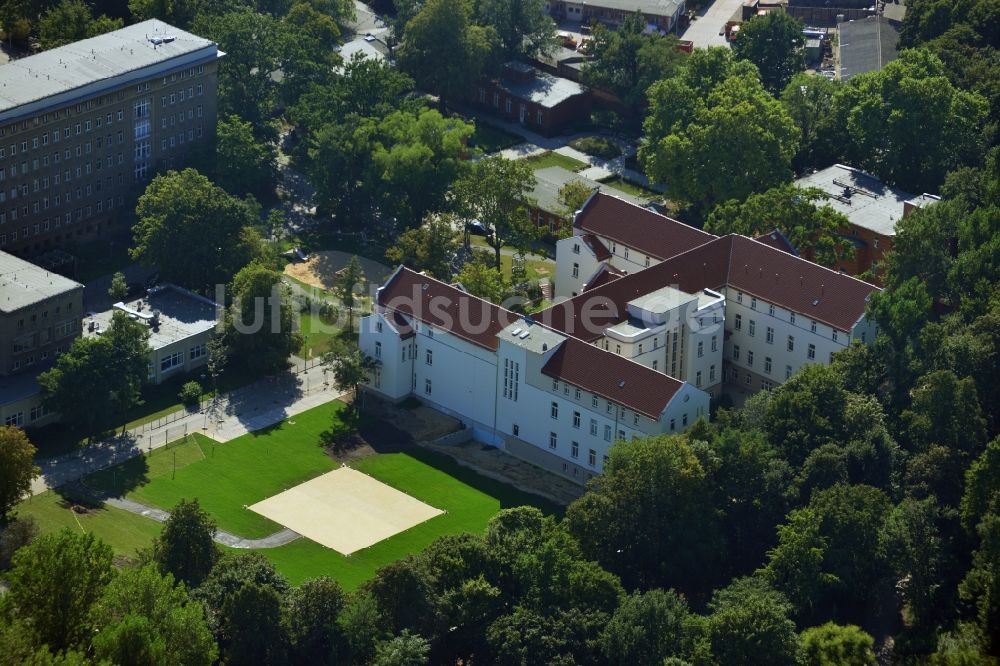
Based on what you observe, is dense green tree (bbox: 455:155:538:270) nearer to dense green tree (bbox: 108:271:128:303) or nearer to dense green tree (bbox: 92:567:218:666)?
dense green tree (bbox: 108:271:128:303)

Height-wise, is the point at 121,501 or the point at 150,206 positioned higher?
the point at 150,206

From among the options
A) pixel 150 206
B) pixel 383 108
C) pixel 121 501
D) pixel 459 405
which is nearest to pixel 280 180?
pixel 383 108

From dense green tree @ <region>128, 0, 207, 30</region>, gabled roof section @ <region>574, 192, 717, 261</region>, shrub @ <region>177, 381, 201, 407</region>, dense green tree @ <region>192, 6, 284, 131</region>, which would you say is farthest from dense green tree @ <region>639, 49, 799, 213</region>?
shrub @ <region>177, 381, 201, 407</region>

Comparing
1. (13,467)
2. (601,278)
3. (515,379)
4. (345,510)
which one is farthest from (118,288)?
(601,278)

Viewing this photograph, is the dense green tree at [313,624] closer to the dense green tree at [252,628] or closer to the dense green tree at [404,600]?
the dense green tree at [252,628]

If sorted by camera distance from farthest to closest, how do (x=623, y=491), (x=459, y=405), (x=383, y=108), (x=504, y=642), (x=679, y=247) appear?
(x=383, y=108)
(x=679, y=247)
(x=459, y=405)
(x=623, y=491)
(x=504, y=642)

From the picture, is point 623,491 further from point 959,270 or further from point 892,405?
point 959,270
